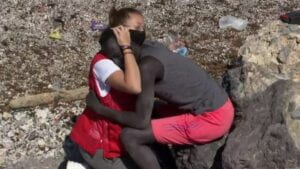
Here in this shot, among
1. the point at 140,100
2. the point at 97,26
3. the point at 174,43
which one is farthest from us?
the point at 97,26

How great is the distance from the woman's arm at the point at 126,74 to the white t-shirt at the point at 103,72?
52mm

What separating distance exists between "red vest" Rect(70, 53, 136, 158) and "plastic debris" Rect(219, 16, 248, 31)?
401cm

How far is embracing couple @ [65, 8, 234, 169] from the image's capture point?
554 centimetres

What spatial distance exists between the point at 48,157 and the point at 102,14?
10.8ft

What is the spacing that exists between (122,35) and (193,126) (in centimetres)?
93

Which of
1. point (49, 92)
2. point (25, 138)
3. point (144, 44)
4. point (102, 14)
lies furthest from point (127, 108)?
point (102, 14)

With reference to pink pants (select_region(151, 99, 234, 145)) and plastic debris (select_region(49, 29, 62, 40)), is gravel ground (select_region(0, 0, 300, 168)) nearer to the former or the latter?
plastic debris (select_region(49, 29, 62, 40))

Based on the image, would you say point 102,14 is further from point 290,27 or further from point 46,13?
point 290,27

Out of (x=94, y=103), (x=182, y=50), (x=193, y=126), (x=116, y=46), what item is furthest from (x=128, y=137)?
(x=182, y=50)

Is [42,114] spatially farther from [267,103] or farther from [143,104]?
[267,103]

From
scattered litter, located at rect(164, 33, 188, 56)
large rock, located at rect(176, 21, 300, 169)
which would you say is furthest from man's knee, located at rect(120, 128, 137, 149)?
scattered litter, located at rect(164, 33, 188, 56)

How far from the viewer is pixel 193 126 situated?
5.73 metres

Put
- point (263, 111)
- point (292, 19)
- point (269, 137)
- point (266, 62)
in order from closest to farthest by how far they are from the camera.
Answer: point (269, 137) < point (263, 111) < point (266, 62) < point (292, 19)

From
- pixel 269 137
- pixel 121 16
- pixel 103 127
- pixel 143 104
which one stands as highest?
pixel 121 16
